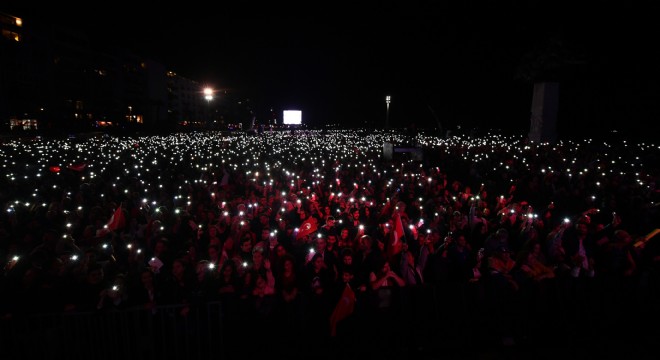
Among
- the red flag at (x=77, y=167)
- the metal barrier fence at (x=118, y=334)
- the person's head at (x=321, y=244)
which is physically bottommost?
the metal barrier fence at (x=118, y=334)

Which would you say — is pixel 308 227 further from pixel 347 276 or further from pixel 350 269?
pixel 347 276

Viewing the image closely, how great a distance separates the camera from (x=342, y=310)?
5.37m

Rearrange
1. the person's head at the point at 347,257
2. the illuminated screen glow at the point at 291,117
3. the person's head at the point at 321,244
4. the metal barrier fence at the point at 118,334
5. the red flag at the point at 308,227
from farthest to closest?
the illuminated screen glow at the point at 291,117, the red flag at the point at 308,227, the person's head at the point at 321,244, the person's head at the point at 347,257, the metal barrier fence at the point at 118,334

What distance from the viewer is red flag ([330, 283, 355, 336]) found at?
5.36 metres

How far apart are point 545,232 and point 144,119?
8405cm

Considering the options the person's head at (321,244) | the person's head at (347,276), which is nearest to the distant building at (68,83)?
the person's head at (321,244)

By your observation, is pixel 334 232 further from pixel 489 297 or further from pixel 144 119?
pixel 144 119

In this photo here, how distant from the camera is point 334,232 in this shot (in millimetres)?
7910

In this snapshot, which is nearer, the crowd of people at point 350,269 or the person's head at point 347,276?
the crowd of people at point 350,269

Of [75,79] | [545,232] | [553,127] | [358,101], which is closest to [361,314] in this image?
[545,232]

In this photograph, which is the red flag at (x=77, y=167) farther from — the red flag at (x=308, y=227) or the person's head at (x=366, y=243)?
the person's head at (x=366, y=243)

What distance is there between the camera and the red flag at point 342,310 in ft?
17.6

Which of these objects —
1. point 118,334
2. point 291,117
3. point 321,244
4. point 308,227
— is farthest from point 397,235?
point 291,117

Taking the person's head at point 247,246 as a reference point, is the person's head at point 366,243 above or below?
above
